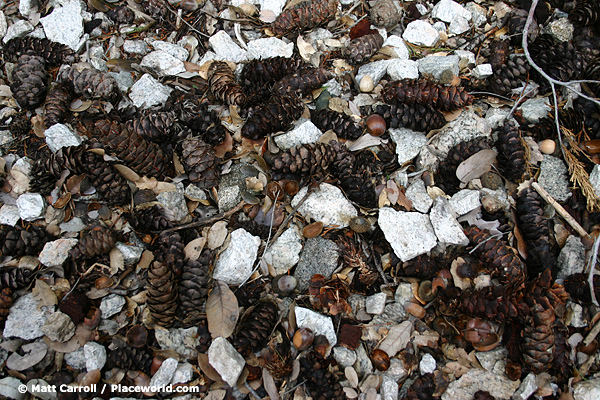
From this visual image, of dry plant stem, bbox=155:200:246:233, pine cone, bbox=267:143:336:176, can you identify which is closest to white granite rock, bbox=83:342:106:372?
dry plant stem, bbox=155:200:246:233

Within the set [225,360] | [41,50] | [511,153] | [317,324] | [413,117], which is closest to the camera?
[225,360]

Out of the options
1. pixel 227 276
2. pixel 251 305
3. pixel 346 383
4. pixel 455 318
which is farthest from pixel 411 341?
pixel 227 276

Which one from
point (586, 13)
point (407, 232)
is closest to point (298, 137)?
point (407, 232)

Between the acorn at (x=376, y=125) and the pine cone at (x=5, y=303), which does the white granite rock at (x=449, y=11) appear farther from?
the pine cone at (x=5, y=303)

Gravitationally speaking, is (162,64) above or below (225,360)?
above

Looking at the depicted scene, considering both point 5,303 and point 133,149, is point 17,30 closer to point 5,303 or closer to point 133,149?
point 133,149

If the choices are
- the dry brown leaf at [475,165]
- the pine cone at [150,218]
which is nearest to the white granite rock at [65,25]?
the pine cone at [150,218]

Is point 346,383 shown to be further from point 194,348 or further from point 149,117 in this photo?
point 149,117
